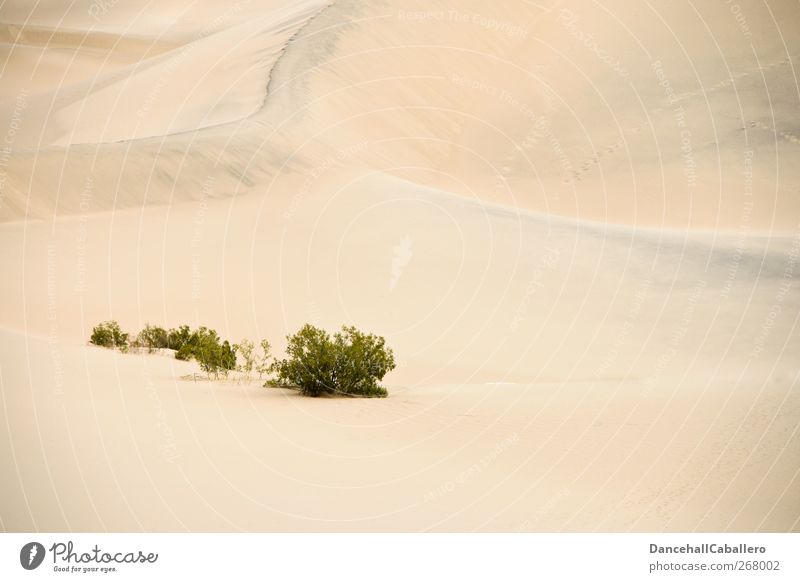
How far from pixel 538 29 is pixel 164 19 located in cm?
3688

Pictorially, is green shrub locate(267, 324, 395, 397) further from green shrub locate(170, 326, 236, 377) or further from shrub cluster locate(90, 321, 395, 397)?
green shrub locate(170, 326, 236, 377)

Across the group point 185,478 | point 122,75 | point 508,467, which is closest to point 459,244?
point 508,467

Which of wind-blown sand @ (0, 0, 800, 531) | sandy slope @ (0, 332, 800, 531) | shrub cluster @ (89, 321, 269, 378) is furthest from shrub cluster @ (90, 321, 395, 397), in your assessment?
wind-blown sand @ (0, 0, 800, 531)

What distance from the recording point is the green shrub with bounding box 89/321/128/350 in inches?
591

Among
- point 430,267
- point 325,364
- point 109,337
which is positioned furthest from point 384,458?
point 430,267

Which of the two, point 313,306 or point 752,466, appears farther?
point 313,306

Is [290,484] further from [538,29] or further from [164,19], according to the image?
[164,19]

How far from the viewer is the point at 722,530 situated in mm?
7504

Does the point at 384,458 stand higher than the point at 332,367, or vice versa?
the point at 332,367

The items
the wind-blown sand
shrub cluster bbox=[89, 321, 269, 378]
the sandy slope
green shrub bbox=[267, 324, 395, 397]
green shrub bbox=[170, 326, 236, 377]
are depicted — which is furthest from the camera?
shrub cluster bbox=[89, 321, 269, 378]
